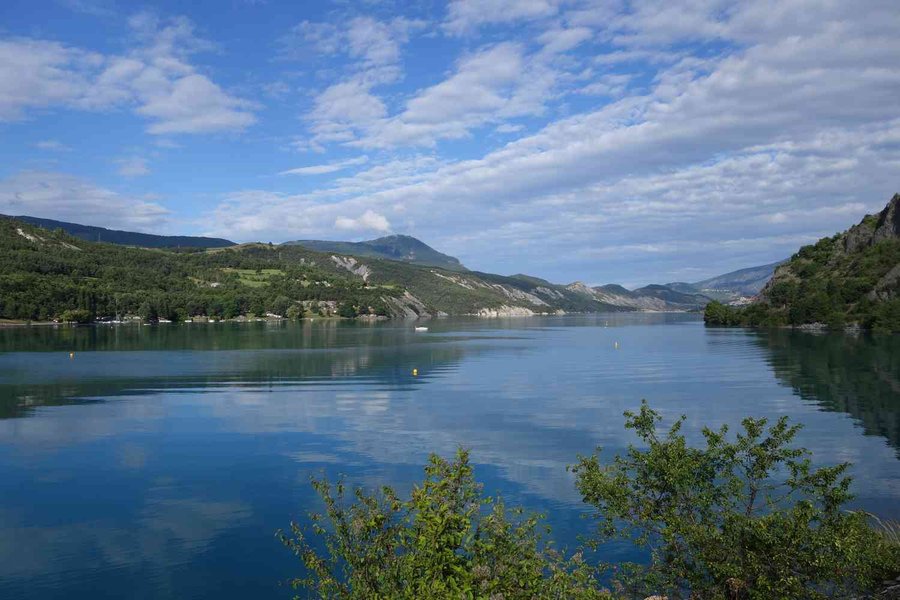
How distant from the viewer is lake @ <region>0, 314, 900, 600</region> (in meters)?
26.5

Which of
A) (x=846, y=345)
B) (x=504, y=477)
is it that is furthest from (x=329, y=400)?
(x=846, y=345)

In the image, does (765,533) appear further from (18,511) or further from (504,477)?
(18,511)

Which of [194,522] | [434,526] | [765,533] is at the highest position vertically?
[434,526]

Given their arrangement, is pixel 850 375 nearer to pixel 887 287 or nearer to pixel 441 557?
pixel 441 557

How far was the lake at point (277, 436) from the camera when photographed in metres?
26.5

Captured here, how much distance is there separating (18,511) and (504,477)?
25.2 metres

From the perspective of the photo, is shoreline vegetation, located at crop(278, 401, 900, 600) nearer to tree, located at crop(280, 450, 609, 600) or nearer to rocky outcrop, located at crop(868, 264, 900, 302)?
tree, located at crop(280, 450, 609, 600)

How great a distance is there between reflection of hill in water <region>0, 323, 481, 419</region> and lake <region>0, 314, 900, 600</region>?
62 cm

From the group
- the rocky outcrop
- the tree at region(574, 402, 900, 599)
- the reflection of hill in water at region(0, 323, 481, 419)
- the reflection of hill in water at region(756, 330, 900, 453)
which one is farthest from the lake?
the rocky outcrop

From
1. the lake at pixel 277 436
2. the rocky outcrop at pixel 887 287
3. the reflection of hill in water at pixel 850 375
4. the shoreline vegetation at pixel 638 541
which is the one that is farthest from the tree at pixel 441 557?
the rocky outcrop at pixel 887 287

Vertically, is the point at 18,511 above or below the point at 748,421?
below

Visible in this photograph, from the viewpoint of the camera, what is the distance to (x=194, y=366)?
320 feet

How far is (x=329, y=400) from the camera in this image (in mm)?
65750

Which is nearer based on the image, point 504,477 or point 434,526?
point 434,526
